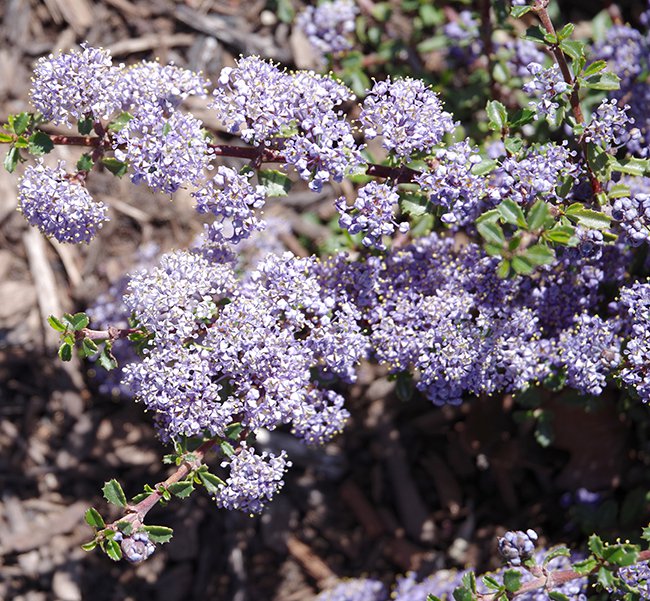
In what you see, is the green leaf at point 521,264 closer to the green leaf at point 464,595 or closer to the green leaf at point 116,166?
the green leaf at point 464,595

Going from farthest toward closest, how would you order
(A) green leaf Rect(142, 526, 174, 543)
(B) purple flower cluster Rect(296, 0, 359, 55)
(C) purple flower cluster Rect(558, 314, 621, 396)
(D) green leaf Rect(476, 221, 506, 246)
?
(B) purple flower cluster Rect(296, 0, 359, 55)
(C) purple flower cluster Rect(558, 314, 621, 396)
(A) green leaf Rect(142, 526, 174, 543)
(D) green leaf Rect(476, 221, 506, 246)

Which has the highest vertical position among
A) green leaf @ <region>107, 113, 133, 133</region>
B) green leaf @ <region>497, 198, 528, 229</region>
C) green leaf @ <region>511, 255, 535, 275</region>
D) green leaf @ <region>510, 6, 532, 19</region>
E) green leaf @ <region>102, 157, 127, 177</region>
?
green leaf @ <region>510, 6, 532, 19</region>

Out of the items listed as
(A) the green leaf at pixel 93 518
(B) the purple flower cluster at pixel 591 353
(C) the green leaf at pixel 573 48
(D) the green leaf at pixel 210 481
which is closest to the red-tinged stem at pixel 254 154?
(C) the green leaf at pixel 573 48

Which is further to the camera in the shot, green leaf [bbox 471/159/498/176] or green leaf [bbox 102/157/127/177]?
green leaf [bbox 102/157/127/177]

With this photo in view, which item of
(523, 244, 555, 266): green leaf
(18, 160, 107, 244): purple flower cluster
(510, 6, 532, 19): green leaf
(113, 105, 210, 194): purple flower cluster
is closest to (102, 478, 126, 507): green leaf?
(18, 160, 107, 244): purple flower cluster

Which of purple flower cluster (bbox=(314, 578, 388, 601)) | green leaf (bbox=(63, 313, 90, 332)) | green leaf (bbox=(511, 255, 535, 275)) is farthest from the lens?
purple flower cluster (bbox=(314, 578, 388, 601))

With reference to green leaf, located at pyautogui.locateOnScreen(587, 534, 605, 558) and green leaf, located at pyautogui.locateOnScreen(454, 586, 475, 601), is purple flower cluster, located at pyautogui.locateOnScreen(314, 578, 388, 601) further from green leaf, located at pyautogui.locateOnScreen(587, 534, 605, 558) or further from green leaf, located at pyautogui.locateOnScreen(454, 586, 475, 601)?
green leaf, located at pyautogui.locateOnScreen(587, 534, 605, 558)
